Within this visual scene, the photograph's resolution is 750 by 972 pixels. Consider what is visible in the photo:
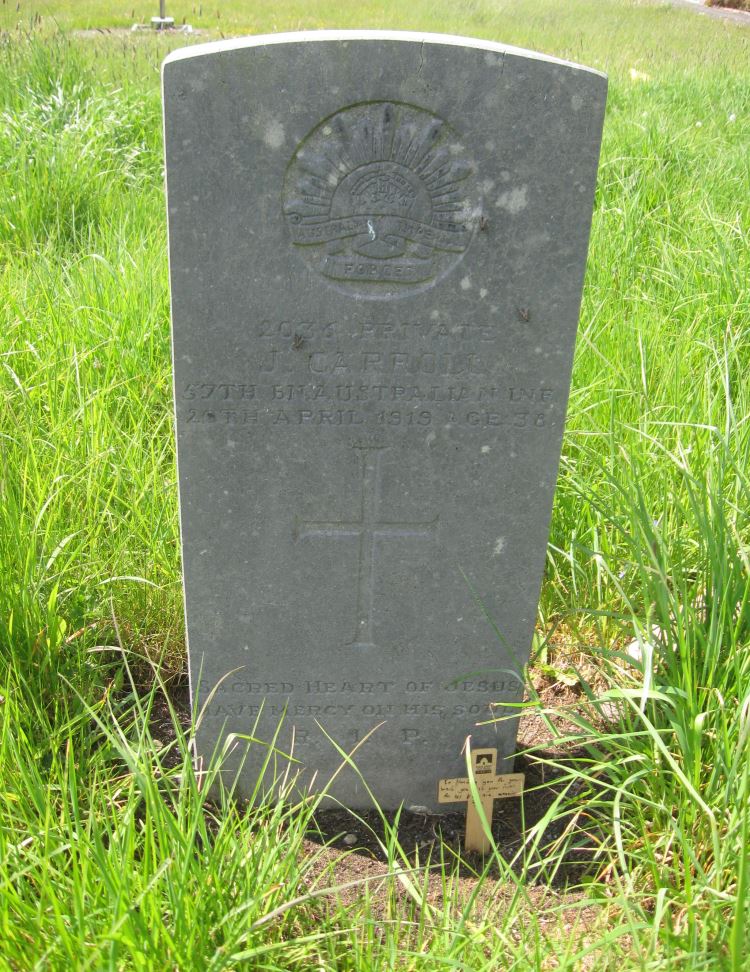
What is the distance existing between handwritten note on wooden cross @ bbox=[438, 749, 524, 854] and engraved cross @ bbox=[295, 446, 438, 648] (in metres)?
0.46

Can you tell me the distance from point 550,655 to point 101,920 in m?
1.37

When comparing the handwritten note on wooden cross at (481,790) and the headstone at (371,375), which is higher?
the headstone at (371,375)

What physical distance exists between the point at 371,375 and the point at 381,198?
321mm

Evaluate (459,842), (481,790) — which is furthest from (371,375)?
(459,842)

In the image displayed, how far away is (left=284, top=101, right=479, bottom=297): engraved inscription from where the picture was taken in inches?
59.8

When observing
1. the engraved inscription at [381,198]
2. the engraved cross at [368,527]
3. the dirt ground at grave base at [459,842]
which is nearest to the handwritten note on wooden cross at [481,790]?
the dirt ground at grave base at [459,842]

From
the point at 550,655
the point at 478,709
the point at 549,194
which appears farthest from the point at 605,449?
the point at 549,194

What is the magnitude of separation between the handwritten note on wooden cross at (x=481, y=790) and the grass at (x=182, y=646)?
0.23ft

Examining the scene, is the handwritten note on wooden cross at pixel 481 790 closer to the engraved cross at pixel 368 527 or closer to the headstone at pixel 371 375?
the headstone at pixel 371 375

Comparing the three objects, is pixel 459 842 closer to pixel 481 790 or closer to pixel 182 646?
pixel 481 790

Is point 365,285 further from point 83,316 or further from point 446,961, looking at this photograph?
point 83,316

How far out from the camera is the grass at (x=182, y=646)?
1.37 m

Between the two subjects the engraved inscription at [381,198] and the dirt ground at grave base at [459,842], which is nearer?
the engraved inscription at [381,198]

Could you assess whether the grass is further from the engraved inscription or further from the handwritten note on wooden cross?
the engraved inscription
